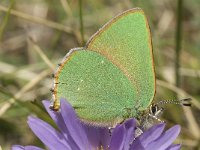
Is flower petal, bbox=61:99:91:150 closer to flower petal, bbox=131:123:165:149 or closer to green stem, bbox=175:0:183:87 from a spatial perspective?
flower petal, bbox=131:123:165:149

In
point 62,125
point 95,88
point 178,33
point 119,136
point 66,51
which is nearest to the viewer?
point 119,136

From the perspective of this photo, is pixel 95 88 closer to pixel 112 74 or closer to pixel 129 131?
pixel 112 74

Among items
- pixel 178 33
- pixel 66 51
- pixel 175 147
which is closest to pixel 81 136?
pixel 175 147

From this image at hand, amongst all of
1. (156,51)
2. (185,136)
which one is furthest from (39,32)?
(185,136)

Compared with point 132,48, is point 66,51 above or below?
below

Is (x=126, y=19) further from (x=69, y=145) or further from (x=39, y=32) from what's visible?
(x=39, y=32)

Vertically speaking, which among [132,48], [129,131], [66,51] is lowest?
[66,51]

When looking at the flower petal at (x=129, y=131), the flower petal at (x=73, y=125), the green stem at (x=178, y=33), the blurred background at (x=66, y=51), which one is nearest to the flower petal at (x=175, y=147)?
the flower petal at (x=129, y=131)
